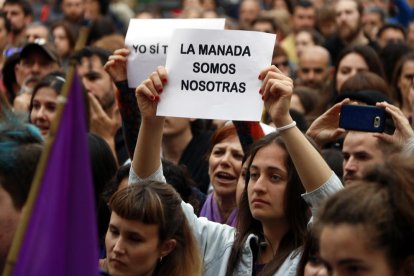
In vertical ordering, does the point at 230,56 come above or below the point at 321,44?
below

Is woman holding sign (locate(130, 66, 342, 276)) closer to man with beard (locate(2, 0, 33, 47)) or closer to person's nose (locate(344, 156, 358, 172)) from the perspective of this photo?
person's nose (locate(344, 156, 358, 172))

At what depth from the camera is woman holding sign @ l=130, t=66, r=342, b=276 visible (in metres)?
5.16

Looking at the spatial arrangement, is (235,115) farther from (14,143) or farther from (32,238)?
(32,238)

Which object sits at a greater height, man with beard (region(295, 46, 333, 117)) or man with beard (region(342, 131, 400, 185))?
man with beard (region(295, 46, 333, 117))

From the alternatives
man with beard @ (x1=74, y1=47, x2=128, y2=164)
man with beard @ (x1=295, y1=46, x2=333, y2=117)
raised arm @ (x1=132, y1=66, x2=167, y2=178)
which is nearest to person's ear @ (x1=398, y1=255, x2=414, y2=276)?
raised arm @ (x1=132, y1=66, x2=167, y2=178)

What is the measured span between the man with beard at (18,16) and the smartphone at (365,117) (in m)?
8.32

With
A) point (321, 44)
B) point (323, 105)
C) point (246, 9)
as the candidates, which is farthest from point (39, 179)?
point (246, 9)

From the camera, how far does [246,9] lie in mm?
18422

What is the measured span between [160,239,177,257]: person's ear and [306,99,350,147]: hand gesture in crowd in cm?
151

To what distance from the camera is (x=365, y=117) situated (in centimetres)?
577

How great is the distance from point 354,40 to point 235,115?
8362 millimetres

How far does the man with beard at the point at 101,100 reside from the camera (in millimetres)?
8391

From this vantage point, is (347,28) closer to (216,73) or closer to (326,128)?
(326,128)

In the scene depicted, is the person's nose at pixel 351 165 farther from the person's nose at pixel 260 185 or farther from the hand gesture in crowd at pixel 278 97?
the hand gesture in crowd at pixel 278 97
